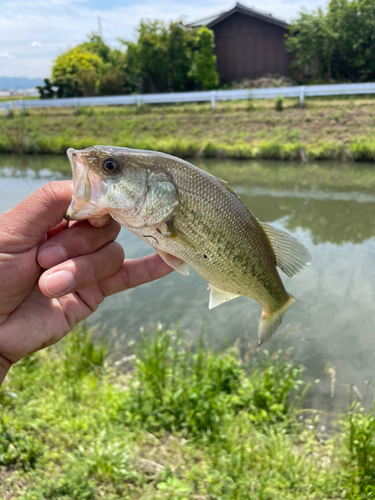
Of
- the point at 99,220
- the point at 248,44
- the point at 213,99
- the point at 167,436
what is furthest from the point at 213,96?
the point at 99,220

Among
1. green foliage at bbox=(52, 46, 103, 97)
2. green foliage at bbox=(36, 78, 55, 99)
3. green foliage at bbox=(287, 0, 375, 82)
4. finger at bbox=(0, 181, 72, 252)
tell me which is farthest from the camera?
A: green foliage at bbox=(36, 78, 55, 99)

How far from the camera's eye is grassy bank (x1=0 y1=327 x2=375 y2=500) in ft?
11.0

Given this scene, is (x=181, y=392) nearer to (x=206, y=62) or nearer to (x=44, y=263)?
(x=44, y=263)

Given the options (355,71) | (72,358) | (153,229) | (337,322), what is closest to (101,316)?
(72,358)

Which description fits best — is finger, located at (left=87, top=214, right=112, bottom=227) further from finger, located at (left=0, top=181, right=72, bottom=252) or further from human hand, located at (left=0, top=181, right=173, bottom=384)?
finger, located at (left=0, top=181, right=72, bottom=252)

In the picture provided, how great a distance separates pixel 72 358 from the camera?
5.10 metres

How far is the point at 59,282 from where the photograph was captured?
5.58ft

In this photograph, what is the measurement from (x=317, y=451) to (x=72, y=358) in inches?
124

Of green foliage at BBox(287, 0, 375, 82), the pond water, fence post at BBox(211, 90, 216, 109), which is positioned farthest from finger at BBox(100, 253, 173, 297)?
green foliage at BBox(287, 0, 375, 82)

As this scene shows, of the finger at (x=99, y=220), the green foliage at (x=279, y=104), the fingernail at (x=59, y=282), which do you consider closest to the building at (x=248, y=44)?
the green foliage at (x=279, y=104)

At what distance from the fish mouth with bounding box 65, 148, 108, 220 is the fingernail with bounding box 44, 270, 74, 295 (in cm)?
26

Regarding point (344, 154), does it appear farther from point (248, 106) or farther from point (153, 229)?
point (153, 229)

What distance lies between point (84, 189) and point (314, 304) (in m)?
6.48

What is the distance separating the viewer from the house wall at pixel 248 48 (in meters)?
30.9
